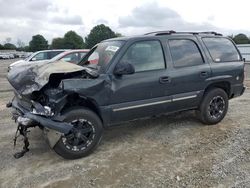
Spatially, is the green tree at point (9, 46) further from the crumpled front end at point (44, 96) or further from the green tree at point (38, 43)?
the crumpled front end at point (44, 96)

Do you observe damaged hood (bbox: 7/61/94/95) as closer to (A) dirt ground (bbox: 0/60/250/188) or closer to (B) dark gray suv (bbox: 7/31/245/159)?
(B) dark gray suv (bbox: 7/31/245/159)

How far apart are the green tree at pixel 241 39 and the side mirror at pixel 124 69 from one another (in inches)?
1601

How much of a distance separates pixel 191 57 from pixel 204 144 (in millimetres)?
1694

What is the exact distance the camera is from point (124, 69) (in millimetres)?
4539

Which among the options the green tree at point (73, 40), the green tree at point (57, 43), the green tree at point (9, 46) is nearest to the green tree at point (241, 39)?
the green tree at point (73, 40)

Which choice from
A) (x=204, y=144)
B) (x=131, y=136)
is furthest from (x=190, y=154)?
(x=131, y=136)

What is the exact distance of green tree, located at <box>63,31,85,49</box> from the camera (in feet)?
229

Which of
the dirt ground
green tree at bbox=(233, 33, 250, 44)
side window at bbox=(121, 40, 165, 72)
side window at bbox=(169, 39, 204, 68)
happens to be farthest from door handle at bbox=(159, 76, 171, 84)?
green tree at bbox=(233, 33, 250, 44)

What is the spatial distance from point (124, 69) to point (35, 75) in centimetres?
142

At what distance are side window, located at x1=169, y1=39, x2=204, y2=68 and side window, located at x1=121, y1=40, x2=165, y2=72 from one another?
30cm

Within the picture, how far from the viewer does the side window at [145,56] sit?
487cm

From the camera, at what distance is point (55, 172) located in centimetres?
405

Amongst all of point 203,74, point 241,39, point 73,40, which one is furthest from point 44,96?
point 73,40

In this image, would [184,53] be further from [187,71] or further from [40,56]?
[40,56]
